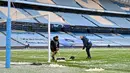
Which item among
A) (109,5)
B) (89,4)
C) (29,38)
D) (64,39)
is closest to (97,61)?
(29,38)

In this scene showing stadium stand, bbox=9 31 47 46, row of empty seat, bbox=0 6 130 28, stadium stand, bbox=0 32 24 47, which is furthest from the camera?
row of empty seat, bbox=0 6 130 28

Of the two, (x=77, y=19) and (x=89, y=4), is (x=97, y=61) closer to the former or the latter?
(x=77, y=19)

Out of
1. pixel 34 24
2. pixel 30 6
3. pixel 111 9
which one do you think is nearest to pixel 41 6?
pixel 30 6

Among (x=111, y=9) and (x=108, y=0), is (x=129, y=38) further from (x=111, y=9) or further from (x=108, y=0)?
(x=108, y=0)

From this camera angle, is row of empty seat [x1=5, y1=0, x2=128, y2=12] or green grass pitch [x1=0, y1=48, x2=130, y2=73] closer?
green grass pitch [x1=0, y1=48, x2=130, y2=73]

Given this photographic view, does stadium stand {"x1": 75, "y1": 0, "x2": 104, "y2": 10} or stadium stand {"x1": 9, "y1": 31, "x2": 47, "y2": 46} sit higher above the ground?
stadium stand {"x1": 9, "y1": 31, "x2": 47, "y2": 46}

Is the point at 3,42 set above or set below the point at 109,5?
above

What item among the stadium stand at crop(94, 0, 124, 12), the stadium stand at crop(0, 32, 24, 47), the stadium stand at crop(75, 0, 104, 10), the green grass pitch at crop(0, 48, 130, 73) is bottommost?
the stadium stand at crop(94, 0, 124, 12)

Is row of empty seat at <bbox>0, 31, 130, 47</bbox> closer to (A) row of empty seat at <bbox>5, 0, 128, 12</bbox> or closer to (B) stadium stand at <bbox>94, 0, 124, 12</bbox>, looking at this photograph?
(A) row of empty seat at <bbox>5, 0, 128, 12</bbox>

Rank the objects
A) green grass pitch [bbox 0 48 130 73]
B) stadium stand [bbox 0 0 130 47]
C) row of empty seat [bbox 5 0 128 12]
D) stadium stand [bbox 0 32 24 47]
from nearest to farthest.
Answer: green grass pitch [bbox 0 48 130 73] → stadium stand [bbox 0 32 24 47] → stadium stand [bbox 0 0 130 47] → row of empty seat [bbox 5 0 128 12]

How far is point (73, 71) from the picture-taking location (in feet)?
51.5

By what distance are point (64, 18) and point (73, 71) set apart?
54.9m

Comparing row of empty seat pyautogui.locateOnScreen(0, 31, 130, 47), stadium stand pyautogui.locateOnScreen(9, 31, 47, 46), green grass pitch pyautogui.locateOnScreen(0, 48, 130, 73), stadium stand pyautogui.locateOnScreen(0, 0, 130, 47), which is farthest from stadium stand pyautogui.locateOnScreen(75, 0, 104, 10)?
green grass pitch pyautogui.locateOnScreen(0, 48, 130, 73)

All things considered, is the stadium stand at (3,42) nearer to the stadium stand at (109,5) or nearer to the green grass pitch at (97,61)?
the green grass pitch at (97,61)
